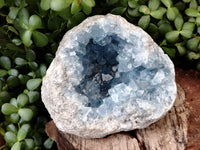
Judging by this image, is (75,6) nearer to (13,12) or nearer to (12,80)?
(13,12)

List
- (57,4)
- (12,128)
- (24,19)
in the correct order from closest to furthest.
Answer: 1. (57,4)
2. (24,19)
3. (12,128)

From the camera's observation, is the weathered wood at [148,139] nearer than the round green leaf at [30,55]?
Yes

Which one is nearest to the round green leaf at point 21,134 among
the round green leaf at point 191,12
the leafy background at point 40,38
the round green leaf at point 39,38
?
the leafy background at point 40,38

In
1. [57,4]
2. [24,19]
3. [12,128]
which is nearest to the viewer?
[57,4]

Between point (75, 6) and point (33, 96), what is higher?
point (75, 6)

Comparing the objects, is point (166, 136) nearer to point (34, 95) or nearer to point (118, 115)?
point (118, 115)

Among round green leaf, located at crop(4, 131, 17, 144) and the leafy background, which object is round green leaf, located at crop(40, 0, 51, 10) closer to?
the leafy background

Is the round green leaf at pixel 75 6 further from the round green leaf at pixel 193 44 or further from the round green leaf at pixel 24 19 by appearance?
the round green leaf at pixel 193 44

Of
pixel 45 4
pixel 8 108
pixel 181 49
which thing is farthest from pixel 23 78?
pixel 181 49
